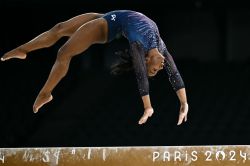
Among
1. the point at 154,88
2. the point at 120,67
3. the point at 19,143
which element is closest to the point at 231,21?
the point at 154,88

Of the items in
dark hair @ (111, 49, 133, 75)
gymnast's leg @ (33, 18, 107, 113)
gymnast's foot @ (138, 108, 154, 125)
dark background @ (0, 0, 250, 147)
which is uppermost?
gymnast's leg @ (33, 18, 107, 113)

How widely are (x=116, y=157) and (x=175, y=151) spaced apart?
0.52 metres

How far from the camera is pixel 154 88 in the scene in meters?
11.6

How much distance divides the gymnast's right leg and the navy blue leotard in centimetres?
33

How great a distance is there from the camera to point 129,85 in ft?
38.5

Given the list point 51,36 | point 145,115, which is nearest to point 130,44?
point 145,115

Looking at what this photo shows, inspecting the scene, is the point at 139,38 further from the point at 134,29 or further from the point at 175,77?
the point at 175,77

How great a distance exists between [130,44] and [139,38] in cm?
10

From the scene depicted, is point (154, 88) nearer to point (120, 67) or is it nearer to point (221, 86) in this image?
point (221, 86)

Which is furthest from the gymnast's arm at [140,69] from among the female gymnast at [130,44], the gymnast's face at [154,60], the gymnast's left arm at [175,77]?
the gymnast's left arm at [175,77]

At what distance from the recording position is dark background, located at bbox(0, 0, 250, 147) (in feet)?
34.5

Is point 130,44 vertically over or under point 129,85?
over

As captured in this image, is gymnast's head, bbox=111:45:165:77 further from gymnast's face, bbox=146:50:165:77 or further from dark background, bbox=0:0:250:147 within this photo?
dark background, bbox=0:0:250:147

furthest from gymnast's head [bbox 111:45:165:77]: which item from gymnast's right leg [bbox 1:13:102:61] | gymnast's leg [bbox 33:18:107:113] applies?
gymnast's right leg [bbox 1:13:102:61]
